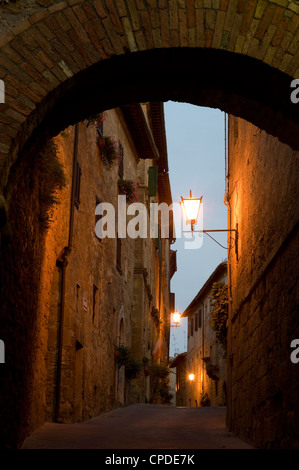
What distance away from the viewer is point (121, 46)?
17.3ft

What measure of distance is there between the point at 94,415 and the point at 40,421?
184 inches

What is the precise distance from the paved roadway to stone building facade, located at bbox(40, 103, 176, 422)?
0.80 meters

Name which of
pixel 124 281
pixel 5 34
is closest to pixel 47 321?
pixel 5 34

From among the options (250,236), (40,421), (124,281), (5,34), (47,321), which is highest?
(124,281)

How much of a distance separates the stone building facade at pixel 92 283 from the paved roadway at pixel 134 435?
31.6 inches

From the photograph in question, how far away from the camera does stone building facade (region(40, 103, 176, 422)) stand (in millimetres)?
11820

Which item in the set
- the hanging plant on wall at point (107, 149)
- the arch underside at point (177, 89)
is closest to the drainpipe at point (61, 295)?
the hanging plant on wall at point (107, 149)

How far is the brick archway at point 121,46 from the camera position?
505 centimetres

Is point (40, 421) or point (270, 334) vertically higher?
point (270, 334)

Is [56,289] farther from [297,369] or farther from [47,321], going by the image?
[297,369]

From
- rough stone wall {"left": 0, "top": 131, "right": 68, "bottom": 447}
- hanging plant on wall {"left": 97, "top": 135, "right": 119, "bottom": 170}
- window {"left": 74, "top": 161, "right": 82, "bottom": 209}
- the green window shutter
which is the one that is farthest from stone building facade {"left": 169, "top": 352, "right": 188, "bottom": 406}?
rough stone wall {"left": 0, "top": 131, "right": 68, "bottom": 447}

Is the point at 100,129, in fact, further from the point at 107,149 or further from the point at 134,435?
the point at 134,435

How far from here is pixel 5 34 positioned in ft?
16.8

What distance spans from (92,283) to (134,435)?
5096 mm
